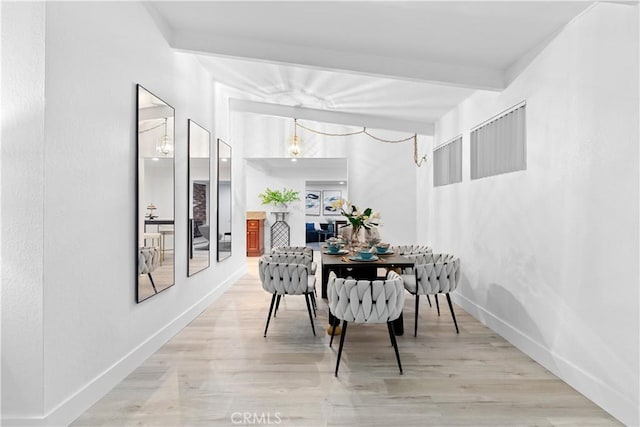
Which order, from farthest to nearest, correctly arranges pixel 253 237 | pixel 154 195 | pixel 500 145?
pixel 253 237 → pixel 500 145 → pixel 154 195

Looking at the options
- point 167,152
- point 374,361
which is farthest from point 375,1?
point 374,361

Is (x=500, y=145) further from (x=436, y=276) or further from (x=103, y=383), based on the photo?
(x=103, y=383)

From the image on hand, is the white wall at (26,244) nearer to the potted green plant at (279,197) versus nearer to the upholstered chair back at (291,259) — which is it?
the upholstered chair back at (291,259)

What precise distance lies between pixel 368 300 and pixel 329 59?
2203 millimetres

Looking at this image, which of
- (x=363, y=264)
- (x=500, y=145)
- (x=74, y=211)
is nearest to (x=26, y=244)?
(x=74, y=211)

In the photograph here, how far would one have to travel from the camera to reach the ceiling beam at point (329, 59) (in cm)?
325

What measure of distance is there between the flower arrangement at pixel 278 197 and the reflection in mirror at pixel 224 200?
4.20m

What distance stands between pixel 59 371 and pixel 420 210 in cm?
576

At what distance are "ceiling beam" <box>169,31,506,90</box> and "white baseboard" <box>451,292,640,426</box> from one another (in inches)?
90.0

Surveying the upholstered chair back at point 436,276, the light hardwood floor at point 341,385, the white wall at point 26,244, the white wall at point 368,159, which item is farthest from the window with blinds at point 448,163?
the white wall at point 26,244

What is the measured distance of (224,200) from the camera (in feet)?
16.9

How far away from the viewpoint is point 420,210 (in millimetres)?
6551

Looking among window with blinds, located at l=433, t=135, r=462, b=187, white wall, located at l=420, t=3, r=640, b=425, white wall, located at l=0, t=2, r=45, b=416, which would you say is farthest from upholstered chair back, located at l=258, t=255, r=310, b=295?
window with blinds, located at l=433, t=135, r=462, b=187

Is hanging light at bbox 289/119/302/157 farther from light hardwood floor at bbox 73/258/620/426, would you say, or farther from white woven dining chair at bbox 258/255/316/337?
light hardwood floor at bbox 73/258/620/426
